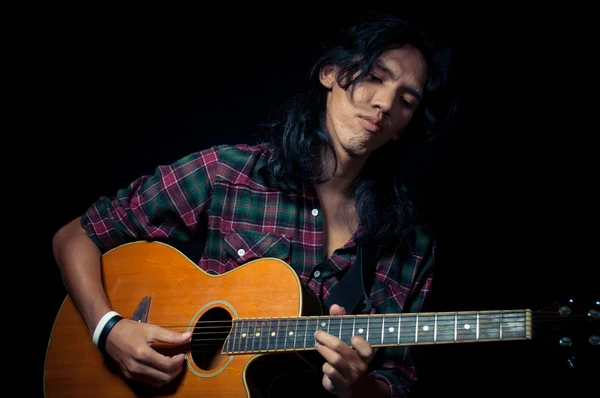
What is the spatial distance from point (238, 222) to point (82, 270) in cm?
58

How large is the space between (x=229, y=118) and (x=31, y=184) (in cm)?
97

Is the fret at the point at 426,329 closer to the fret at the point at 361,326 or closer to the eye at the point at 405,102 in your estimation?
the fret at the point at 361,326

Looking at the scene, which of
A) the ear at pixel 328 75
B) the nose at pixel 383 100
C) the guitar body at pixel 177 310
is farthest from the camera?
the ear at pixel 328 75

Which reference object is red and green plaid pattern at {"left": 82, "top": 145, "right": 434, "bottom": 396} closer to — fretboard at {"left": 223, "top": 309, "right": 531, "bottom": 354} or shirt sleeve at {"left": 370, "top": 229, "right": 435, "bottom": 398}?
shirt sleeve at {"left": 370, "top": 229, "right": 435, "bottom": 398}

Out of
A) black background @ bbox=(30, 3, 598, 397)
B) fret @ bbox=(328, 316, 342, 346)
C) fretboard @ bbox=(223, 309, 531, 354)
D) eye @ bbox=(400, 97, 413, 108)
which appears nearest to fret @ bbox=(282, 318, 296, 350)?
fretboard @ bbox=(223, 309, 531, 354)

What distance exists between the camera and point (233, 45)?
2.84m

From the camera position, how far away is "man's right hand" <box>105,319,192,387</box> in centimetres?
180

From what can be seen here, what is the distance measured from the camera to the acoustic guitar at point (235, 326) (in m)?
1.49

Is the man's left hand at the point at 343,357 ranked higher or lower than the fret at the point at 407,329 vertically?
lower

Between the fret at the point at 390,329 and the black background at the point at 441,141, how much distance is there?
37.6 inches

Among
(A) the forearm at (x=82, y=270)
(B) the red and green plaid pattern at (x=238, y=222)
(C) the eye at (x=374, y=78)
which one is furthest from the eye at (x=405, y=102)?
(A) the forearm at (x=82, y=270)

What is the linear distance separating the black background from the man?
399 mm

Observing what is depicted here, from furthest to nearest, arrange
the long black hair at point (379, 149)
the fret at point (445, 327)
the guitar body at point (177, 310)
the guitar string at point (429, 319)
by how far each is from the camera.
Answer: the long black hair at point (379, 149), the guitar body at point (177, 310), the fret at point (445, 327), the guitar string at point (429, 319)

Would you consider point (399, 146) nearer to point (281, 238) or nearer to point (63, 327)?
point (281, 238)
